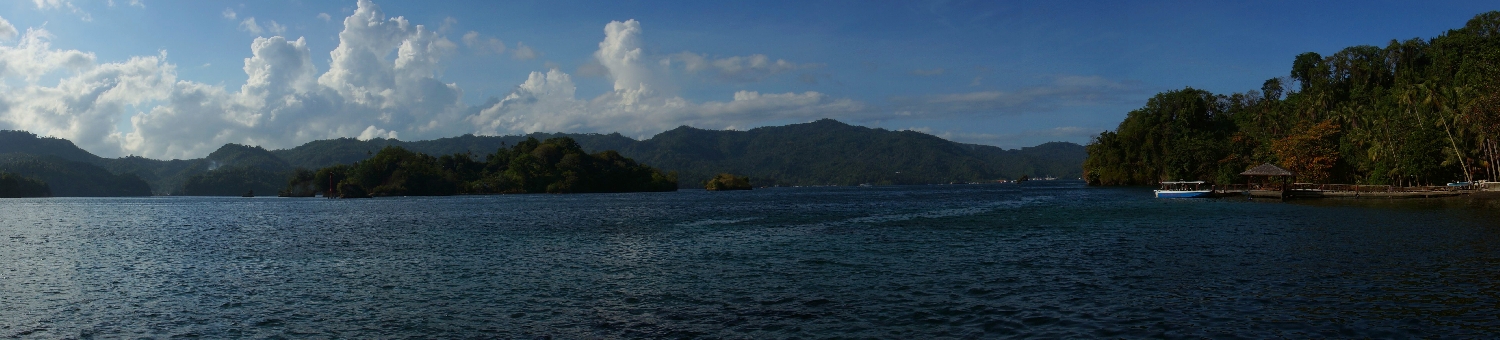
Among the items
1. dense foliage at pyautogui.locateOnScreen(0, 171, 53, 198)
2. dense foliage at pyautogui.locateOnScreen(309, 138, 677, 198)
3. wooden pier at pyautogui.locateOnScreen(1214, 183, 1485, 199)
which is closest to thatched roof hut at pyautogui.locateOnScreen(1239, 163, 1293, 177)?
wooden pier at pyautogui.locateOnScreen(1214, 183, 1485, 199)

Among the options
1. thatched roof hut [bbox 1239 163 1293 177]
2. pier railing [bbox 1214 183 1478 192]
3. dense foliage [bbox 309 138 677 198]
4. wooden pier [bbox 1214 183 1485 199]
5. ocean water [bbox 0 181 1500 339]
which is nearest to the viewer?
ocean water [bbox 0 181 1500 339]

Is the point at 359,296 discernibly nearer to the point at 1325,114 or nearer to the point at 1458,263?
the point at 1458,263

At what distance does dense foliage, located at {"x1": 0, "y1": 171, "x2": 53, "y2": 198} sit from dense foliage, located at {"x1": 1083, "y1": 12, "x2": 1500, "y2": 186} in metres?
218

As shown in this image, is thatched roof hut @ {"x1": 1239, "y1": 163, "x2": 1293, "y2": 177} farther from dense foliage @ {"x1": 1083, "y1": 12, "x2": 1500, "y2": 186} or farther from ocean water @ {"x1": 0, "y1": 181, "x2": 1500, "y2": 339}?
ocean water @ {"x1": 0, "y1": 181, "x2": 1500, "y2": 339}

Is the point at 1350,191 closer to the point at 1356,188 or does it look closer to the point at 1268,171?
the point at 1356,188

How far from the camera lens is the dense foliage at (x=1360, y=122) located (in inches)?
2584

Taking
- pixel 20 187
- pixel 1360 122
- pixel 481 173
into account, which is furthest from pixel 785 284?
pixel 20 187

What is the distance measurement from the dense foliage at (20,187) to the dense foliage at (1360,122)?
218 m

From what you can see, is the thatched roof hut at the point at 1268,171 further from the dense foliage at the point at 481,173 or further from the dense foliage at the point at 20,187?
the dense foliage at the point at 20,187

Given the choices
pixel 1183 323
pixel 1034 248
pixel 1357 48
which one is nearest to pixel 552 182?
pixel 1357 48

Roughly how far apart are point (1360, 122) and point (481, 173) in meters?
167

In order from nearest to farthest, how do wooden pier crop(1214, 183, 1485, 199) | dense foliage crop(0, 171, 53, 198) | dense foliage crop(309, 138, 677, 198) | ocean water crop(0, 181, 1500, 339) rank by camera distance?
ocean water crop(0, 181, 1500, 339) → wooden pier crop(1214, 183, 1485, 199) → dense foliage crop(0, 171, 53, 198) → dense foliage crop(309, 138, 677, 198)

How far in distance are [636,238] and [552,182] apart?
15308 cm

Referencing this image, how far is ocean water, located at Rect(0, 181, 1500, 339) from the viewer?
574 inches
